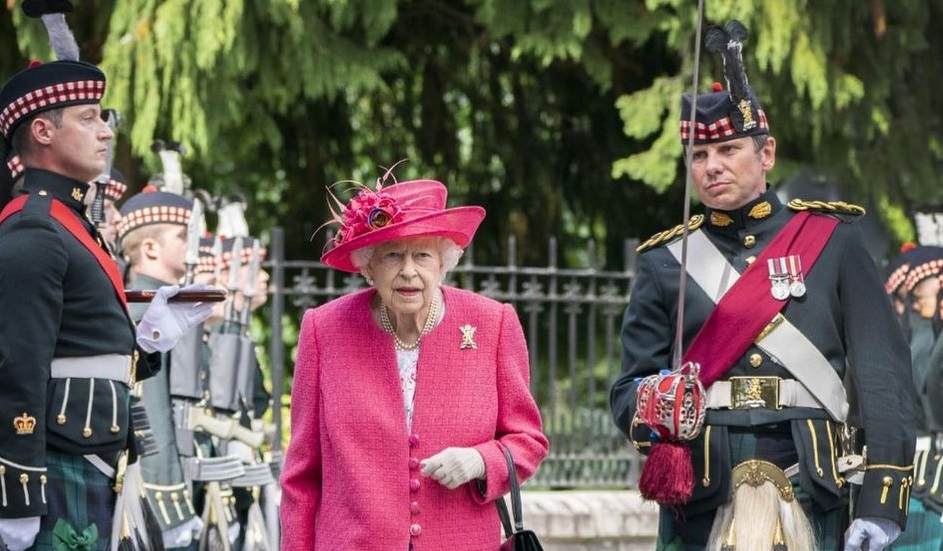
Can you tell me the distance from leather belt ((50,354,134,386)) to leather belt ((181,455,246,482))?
309 cm

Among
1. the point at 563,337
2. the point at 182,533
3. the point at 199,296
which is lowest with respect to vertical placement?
the point at 182,533

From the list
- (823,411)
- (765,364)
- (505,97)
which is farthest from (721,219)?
(505,97)

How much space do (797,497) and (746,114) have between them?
1.21 m

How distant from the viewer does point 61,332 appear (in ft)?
21.0

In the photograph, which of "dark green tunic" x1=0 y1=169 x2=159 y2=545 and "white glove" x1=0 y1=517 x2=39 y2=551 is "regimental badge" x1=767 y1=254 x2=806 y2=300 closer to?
"dark green tunic" x1=0 y1=169 x2=159 y2=545

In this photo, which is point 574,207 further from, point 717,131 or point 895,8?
point 717,131

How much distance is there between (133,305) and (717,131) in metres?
Answer: 3.13

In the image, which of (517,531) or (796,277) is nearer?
(517,531)

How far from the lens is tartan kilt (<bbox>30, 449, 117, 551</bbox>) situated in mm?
6355

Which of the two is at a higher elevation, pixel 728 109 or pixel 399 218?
pixel 728 109

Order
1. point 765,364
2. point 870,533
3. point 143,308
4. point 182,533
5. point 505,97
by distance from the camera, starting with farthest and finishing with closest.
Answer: point 505,97 < point 182,533 < point 143,308 < point 765,364 < point 870,533

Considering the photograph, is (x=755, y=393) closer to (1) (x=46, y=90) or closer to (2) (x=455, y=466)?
(2) (x=455, y=466)

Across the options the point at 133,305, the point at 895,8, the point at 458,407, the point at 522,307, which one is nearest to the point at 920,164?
the point at 895,8

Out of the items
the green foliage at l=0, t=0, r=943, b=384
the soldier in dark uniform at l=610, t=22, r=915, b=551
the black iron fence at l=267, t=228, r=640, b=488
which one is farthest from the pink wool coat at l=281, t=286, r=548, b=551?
the black iron fence at l=267, t=228, r=640, b=488
